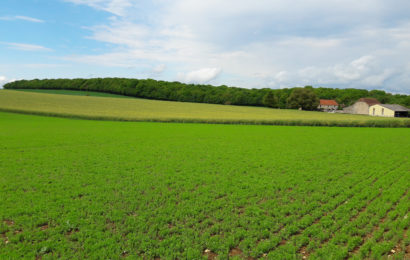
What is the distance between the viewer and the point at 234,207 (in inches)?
368

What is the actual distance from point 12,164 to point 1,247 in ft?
33.4

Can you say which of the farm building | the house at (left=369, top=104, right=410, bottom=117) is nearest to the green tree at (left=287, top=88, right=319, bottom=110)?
the farm building

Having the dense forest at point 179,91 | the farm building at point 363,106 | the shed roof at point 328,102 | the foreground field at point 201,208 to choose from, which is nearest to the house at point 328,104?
the shed roof at point 328,102

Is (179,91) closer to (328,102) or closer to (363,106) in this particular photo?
(363,106)

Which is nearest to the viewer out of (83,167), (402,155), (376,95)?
(83,167)

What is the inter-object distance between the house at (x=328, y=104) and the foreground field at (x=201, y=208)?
12423cm

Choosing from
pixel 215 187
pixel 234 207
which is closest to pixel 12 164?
pixel 215 187

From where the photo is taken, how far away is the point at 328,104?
133000mm

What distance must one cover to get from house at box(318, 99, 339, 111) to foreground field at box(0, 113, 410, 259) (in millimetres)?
124231

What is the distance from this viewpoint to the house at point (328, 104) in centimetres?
13225

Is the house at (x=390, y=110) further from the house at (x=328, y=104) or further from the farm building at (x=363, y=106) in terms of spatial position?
the house at (x=328, y=104)

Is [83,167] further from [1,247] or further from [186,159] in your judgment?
[1,247]

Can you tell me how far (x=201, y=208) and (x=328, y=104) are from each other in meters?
138

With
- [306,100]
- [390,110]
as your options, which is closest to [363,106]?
[390,110]
